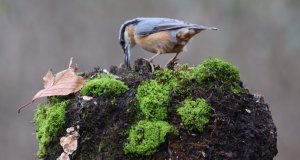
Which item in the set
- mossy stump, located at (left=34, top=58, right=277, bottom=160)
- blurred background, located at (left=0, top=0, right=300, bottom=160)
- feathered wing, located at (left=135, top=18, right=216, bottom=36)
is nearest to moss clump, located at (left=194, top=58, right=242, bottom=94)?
mossy stump, located at (left=34, top=58, right=277, bottom=160)

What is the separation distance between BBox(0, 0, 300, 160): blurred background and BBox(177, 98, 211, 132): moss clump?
5.56m

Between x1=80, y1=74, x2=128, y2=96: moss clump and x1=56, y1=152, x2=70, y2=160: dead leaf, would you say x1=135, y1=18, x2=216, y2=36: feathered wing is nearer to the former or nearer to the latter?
x1=80, y1=74, x2=128, y2=96: moss clump

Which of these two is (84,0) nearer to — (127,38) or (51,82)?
(127,38)

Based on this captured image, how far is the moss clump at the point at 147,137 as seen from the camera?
2484 millimetres

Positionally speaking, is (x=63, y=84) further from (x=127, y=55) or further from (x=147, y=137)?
(x=127, y=55)

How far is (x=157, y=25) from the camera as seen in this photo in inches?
138

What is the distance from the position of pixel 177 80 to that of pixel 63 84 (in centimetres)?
52

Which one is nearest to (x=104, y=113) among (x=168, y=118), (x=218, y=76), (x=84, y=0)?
(x=168, y=118)

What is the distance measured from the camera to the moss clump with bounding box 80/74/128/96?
2623 mm

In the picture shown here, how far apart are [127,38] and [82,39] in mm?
5398

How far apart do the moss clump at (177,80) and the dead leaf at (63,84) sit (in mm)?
356

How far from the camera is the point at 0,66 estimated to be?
30.4 ft

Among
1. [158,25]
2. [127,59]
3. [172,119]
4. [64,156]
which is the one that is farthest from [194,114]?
[158,25]

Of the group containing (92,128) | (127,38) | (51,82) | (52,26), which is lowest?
(92,128)
